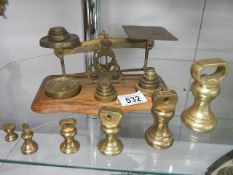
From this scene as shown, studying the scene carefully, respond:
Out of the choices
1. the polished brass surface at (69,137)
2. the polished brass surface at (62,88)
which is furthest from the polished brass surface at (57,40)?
the polished brass surface at (69,137)

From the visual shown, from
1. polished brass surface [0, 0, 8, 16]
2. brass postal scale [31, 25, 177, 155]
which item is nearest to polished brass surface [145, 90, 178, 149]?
brass postal scale [31, 25, 177, 155]

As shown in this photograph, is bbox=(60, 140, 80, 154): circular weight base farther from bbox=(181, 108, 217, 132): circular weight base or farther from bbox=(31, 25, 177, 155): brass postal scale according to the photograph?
bbox=(181, 108, 217, 132): circular weight base

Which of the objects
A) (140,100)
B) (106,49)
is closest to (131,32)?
(106,49)

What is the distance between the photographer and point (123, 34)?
0.94 meters

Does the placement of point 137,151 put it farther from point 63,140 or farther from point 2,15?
point 2,15

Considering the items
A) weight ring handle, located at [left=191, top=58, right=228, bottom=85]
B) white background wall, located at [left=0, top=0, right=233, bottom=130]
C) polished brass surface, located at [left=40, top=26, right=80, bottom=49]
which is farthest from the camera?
white background wall, located at [left=0, top=0, right=233, bottom=130]

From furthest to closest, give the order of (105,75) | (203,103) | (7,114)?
(7,114) < (105,75) < (203,103)

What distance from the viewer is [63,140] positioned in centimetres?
69

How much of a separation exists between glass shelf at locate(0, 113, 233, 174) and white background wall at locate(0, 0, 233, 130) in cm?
15

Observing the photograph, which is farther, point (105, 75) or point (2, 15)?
point (2, 15)

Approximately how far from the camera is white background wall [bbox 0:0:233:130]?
89 cm

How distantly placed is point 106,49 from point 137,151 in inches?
Answer: 11.4

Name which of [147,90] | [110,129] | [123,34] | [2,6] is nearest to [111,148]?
[110,129]

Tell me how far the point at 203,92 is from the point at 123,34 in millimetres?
443
